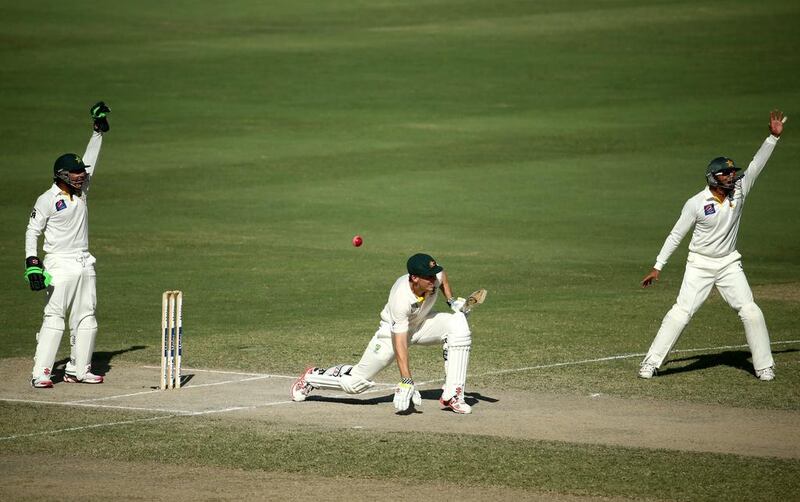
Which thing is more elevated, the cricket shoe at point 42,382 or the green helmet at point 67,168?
the green helmet at point 67,168

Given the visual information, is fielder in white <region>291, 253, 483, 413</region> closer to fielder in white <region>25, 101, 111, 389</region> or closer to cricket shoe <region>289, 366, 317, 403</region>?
cricket shoe <region>289, 366, 317, 403</region>

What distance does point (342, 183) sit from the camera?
103 feet

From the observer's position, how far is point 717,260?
14875 mm

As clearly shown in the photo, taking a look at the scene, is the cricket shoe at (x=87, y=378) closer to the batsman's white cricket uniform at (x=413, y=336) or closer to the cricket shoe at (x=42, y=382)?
the cricket shoe at (x=42, y=382)

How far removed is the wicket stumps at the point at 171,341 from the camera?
44.9 feet

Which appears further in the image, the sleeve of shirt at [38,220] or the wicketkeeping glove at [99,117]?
the wicketkeeping glove at [99,117]

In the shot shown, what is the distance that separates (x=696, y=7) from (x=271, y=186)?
30203 millimetres

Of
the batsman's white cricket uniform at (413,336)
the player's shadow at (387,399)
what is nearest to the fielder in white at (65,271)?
the player's shadow at (387,399)

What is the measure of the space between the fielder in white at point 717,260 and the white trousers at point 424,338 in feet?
9.01

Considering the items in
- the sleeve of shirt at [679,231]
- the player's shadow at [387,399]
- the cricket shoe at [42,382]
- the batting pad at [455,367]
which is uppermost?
the sleeve of shirt at [679,231]

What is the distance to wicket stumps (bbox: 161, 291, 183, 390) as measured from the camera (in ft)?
44.9

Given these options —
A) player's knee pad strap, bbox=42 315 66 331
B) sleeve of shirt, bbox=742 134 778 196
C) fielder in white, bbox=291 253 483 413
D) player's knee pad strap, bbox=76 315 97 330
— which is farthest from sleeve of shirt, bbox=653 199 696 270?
player's knee pad strap, bbox=42 315 66 331

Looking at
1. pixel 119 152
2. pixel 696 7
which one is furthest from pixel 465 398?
pixel 696 7

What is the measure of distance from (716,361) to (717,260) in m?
1.48
